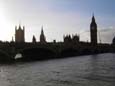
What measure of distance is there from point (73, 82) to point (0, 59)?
58195 mm

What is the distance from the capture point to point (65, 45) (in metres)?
128

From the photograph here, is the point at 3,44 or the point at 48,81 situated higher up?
the point at 3,44

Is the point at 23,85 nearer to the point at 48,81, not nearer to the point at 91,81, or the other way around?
the point at 48,81

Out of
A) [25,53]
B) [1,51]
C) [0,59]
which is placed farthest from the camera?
[25,53]

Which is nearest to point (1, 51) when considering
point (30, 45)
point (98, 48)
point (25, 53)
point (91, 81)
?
point (30, 45)

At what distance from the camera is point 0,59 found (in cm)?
9881

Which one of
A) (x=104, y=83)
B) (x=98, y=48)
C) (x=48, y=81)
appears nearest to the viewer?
(x=104, y=83)

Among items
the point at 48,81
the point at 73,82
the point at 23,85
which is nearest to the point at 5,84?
the point at 23,85

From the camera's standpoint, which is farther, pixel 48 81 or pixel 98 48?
pixel 98 48

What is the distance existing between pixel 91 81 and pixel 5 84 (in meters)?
13.7

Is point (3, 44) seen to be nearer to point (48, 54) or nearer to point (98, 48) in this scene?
point (48, 54)

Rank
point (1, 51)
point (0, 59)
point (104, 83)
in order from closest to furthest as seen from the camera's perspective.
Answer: point (104, 83) → point (1, 51) → point (0, 59)

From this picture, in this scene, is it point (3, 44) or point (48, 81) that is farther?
point (3, 44)

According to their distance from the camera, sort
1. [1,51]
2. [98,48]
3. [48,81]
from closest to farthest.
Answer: [48,81]
[1,51]
[98,48]
